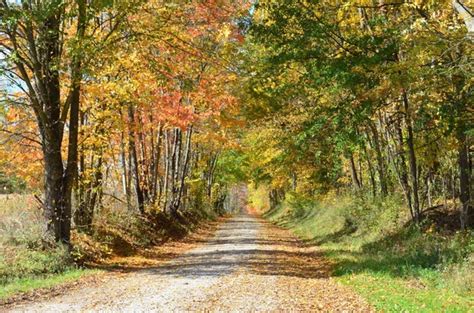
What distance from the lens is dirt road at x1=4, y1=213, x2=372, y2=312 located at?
30.3 ft

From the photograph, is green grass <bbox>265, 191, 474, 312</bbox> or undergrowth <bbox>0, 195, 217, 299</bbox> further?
undergrowth <bbox>0, 195, 217, 299</bbox>

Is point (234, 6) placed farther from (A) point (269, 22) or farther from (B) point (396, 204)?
(B) point (396, 204)

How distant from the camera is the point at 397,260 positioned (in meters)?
13.7

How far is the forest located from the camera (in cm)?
1156

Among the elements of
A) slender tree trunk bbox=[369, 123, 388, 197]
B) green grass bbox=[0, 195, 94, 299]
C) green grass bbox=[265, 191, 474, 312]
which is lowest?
green grass bbox=[265, 191, 474, 312]

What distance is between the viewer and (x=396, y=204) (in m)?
18.8

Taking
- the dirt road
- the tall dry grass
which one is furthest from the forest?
the dirt road

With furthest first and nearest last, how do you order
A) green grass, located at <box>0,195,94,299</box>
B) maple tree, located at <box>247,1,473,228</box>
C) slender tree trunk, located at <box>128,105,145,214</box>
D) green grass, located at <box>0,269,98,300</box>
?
1. slender tree trunk, located at <box>128,105,145,214</box>
2. maple tree, located at <box>247,1,473,228</box>
3. green grass, located at <box>0,195,94,299</box>
4. green grass, located at <box>0,269,98,300</box>

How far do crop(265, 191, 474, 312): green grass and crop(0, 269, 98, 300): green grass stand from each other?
6.40 metres

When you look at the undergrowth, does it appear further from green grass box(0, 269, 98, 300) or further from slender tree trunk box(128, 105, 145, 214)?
slender tree trunk box(128, 105, 145, 214)

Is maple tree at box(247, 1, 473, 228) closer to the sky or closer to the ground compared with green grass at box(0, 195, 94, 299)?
closer to the sky

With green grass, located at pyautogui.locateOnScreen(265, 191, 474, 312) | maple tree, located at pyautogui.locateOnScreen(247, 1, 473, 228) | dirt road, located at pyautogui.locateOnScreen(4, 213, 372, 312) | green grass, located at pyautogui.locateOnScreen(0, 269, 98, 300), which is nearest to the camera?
dirt road, located at pyautogui.locateOnScreen(4, 213, 372, 312)

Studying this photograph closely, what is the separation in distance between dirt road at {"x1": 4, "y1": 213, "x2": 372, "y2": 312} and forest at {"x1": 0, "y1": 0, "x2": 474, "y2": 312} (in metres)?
0.17

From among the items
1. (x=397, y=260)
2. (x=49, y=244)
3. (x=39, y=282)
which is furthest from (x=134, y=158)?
(x=397, y=260)
